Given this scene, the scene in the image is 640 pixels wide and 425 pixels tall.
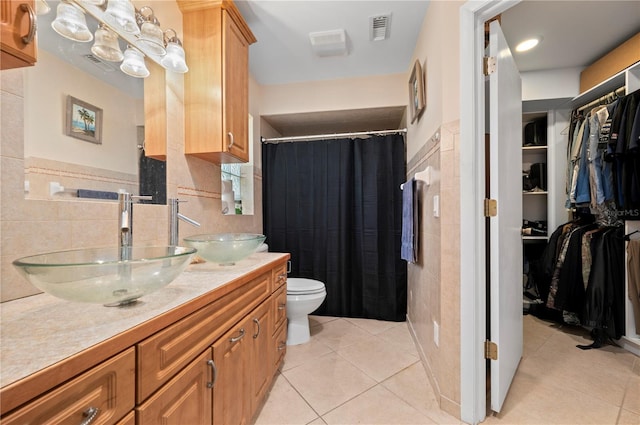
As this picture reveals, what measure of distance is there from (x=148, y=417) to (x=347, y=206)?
2097 mm

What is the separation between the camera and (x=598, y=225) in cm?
211

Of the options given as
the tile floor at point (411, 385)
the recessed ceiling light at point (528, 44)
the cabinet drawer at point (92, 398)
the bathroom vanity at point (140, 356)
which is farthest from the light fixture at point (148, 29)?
the recessed ceiling light at point (528, 44)

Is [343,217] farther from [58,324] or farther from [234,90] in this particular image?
[58,324]

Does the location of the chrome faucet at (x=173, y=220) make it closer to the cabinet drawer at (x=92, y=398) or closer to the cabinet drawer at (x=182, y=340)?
the cabinet drawer at (x=182, y=340)

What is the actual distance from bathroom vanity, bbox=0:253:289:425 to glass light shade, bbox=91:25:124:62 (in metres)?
0.96

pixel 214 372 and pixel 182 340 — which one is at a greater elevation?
pixel 182 340

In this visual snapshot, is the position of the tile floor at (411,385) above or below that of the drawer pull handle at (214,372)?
below

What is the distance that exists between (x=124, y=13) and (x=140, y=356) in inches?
53.1

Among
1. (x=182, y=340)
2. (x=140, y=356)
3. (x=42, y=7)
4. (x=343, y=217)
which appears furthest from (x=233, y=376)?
(x=343, y=217)

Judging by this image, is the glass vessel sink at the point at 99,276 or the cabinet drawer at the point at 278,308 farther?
the cabinet drawer at the point at 278,308

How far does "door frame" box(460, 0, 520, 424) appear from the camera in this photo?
120 centimetres

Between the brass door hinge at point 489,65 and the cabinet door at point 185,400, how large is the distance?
1691 mm

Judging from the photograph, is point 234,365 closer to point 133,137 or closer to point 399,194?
point 133,137

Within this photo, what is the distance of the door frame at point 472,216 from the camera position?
1.20m
